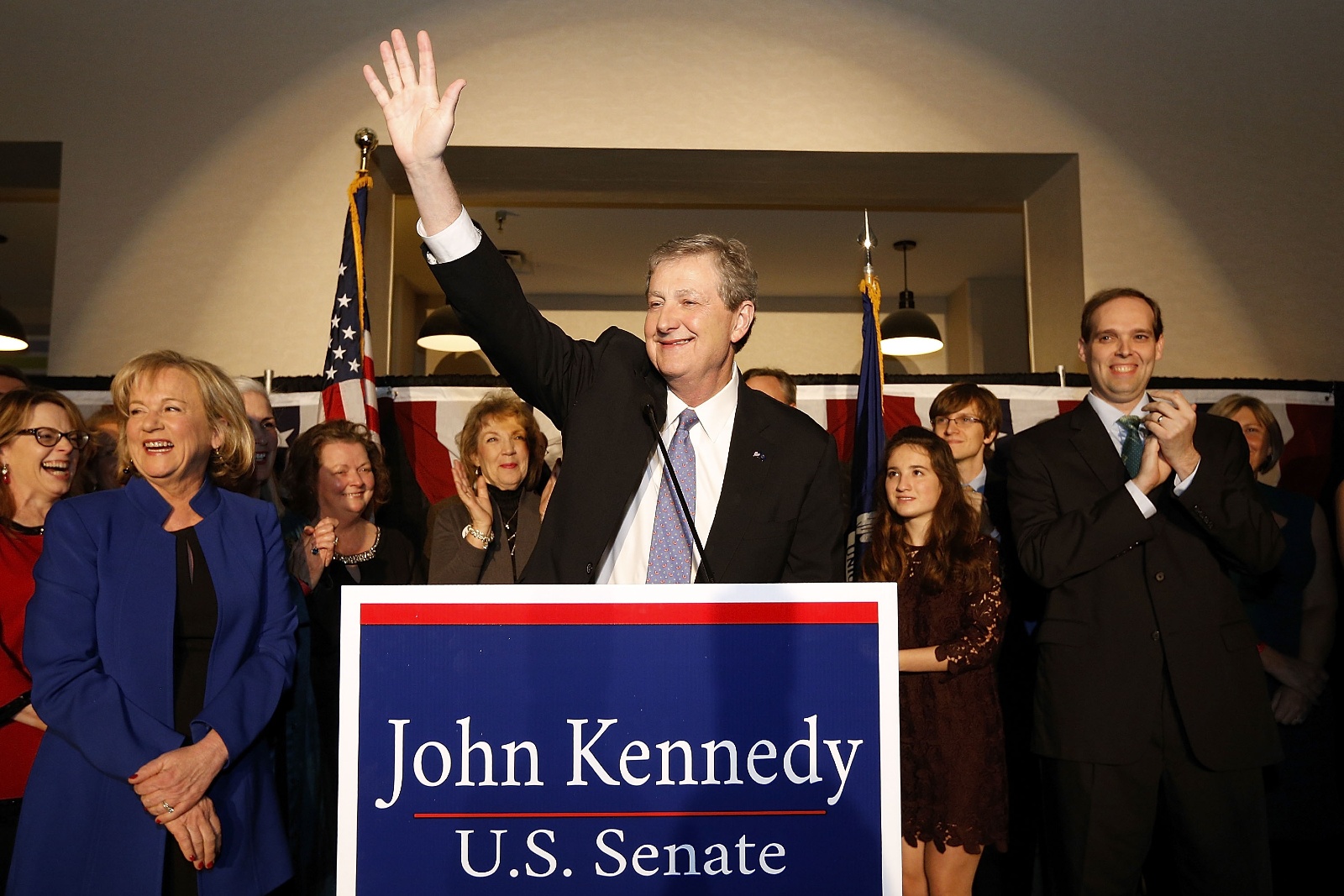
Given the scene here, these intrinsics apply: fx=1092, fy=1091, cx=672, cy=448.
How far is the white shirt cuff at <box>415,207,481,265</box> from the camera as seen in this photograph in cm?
166

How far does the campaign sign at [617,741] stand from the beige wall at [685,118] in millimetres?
3549

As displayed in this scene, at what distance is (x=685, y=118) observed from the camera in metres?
4.63

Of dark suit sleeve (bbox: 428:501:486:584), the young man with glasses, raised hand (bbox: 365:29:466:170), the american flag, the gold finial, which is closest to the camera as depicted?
raised hand (bbox: 365:29:466:170)

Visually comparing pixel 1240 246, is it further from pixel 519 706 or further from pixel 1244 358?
pixel 519 706

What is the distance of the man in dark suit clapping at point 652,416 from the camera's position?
5.49 ft

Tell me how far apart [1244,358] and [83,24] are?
5.07 m

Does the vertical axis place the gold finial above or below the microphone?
above

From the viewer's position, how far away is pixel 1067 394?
401 centimetres

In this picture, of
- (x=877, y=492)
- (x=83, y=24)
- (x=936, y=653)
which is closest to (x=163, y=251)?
(x=83, y=24)

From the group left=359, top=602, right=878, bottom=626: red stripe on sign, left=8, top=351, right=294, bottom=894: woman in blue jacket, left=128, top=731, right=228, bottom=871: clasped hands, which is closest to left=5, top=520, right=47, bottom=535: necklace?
left=8, top=351, right=294, bottom=894: woman in blue jacket

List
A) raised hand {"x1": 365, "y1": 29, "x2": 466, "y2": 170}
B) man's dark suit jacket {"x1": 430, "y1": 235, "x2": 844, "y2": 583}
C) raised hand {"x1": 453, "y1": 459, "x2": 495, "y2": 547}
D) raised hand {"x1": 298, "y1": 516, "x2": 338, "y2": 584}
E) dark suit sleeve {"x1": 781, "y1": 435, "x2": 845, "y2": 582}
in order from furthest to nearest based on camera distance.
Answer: raised hand {"x1": 453, "y1": 459, "x2": 495, "y2": 547} < raised hand {"x1": 298, "y1": 516, "x2": 338, "y2": 584} < dark suit sleeve {"x1": 781, "y1": 435, "x2": 845, "y2": 582} < man's dark suit jacket {"x1": 430, "y1": 235, "x2": 844, "y2": 583} < raised hand {"x1": 365, "y1": 29, "x2": 466, "y2": 170}

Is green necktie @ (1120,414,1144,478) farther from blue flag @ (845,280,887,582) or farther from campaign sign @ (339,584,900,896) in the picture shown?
campaign sign @ (339,584,900,896)

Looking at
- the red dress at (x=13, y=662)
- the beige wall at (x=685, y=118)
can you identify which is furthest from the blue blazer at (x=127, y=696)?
the beige wall at (x=685, y=118)

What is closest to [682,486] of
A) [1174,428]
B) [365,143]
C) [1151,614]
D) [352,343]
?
[1174,428]
